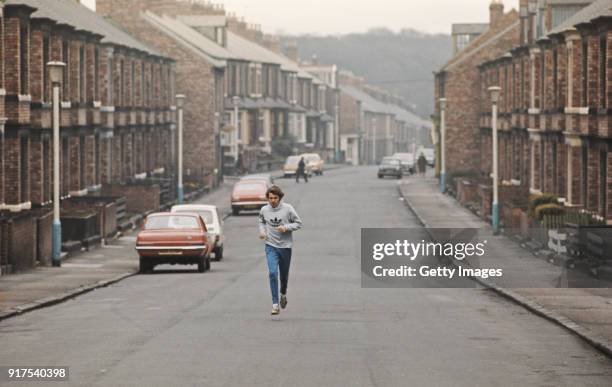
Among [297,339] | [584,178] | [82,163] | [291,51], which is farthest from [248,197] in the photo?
[291,51]

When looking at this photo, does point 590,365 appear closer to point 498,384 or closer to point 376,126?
point 498,384

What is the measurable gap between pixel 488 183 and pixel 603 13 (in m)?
26.5

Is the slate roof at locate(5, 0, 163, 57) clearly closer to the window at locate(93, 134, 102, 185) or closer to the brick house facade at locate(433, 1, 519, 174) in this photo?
the window at locate(93, 134, 102, 185)

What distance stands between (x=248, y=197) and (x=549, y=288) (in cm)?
3447

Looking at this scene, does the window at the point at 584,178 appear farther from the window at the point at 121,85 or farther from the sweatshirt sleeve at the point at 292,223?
the window at the point at 121,85

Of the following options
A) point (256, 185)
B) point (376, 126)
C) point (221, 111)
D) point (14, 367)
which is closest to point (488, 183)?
point (256, 185)

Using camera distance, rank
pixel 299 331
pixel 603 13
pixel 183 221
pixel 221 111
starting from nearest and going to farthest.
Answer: pixel 299 331, pixel 183 221, pixel 603 13, pixel 221 111

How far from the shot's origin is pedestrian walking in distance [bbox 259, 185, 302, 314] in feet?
70.6

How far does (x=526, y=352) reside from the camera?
58.1 ft

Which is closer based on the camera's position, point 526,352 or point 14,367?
point 14,367

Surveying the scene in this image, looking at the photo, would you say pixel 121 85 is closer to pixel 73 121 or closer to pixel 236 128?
pixel 73 121

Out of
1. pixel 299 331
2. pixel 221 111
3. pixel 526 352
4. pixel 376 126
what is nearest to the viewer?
pixel 526 352

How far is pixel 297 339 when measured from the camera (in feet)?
61.2

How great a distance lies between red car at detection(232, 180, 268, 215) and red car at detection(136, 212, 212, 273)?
27.1 metres
